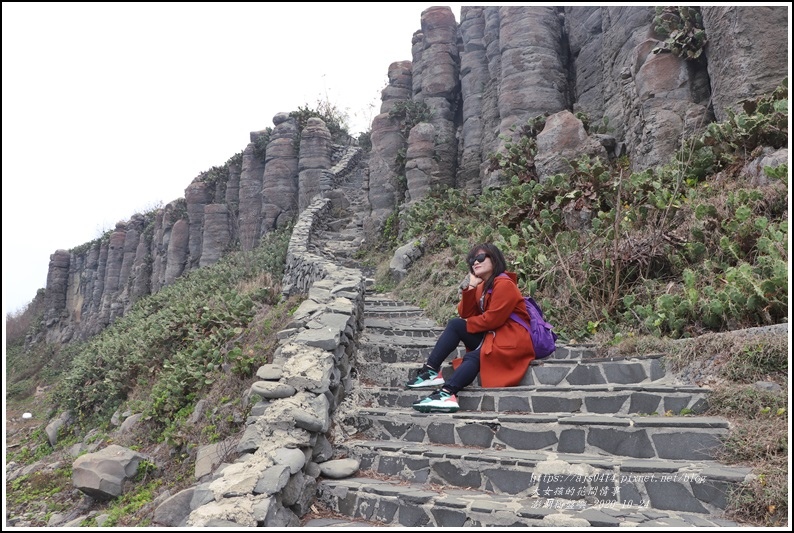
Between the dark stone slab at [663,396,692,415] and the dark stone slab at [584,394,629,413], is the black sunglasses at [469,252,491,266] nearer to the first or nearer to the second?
the dark stone slab at [584,394,629,413]

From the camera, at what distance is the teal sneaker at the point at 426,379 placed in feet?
16.9

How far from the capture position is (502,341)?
15.8ft

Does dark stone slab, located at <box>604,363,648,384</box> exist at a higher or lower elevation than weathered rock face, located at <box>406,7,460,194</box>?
lower

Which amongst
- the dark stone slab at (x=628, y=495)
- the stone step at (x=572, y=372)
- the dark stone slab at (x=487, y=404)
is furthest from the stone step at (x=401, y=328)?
the dark stone slab at (x=628, y=495)

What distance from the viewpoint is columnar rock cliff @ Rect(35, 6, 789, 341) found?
941 centimetres

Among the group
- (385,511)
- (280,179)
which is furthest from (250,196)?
(385,511)

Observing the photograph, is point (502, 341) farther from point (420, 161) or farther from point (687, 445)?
point (420, 161)

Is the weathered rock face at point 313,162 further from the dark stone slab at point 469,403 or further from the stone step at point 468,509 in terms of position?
the stone step at point 468,509

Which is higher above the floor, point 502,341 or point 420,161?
point 420,161

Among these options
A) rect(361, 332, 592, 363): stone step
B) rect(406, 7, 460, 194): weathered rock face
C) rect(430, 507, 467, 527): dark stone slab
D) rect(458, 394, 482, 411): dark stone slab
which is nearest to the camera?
rect(430, 507, 467, 527): dark stone slab

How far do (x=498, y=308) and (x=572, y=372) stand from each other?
96 centimetres

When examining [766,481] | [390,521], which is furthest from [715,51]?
[390,521]

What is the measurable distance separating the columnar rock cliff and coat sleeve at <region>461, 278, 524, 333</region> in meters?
4.55

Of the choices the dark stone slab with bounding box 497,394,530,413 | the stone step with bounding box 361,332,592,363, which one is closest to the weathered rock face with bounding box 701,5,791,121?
the stone step with bounding box 361,332,592,363
